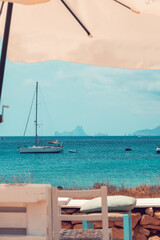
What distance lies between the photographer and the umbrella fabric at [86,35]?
268cm

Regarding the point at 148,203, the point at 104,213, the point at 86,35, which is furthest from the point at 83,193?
the point at 148,203

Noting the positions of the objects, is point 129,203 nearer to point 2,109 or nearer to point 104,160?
point 2,109

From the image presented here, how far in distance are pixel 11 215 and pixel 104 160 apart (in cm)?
3254

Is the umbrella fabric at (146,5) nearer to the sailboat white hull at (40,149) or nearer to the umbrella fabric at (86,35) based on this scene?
the umbrella fabric at (86,35)

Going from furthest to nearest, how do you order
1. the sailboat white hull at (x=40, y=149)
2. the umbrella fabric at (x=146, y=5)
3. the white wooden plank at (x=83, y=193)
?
the sailboat white hull at (x=40, y=149), the white wooden plank at (x=83, y=193), the umbrella fabric at (x=146, y=5)

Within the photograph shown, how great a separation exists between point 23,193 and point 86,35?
5.45ft

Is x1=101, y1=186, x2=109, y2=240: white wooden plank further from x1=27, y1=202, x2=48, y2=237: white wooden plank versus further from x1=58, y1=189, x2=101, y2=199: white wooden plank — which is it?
x1=27, y1=202, x2=48, y2=237: white wooden plank

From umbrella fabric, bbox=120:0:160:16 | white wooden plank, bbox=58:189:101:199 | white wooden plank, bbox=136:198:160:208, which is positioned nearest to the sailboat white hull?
white wooden plank, bbox=136:198:160:208

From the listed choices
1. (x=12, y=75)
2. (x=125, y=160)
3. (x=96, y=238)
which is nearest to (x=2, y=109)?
(x=96, y=238)

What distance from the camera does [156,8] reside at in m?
1.99

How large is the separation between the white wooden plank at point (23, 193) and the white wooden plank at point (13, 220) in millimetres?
66

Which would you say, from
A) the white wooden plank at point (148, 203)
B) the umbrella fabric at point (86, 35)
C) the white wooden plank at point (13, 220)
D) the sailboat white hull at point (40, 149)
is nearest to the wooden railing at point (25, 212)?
the white wooden plank at point (13, 220)

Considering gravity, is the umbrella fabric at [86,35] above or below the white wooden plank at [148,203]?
above

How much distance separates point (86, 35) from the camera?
9.41ft
